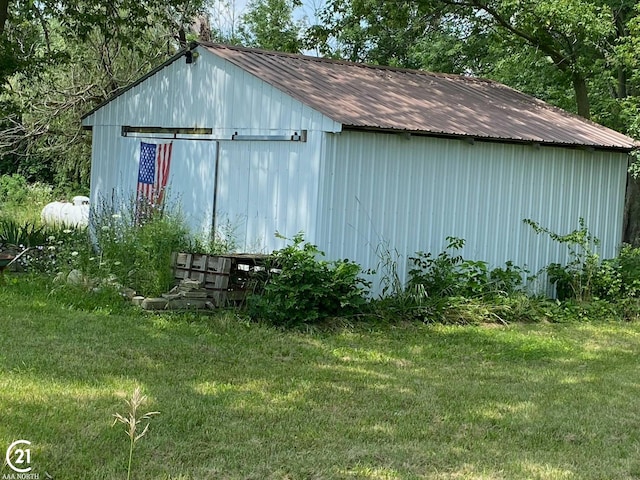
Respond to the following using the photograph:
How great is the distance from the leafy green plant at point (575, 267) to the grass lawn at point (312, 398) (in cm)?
189

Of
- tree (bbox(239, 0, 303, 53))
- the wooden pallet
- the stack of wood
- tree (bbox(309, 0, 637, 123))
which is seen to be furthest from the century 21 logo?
tree (bbox(239, 0, 303, 53))

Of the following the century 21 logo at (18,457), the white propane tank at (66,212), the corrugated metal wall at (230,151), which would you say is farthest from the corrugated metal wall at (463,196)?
the white propane tank at (66,212)

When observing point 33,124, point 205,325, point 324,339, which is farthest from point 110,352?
point 33,124

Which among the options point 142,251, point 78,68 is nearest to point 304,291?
point 142,251

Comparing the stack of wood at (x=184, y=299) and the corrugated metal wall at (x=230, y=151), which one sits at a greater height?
the corrugated metal wall at (x=230, y=151)


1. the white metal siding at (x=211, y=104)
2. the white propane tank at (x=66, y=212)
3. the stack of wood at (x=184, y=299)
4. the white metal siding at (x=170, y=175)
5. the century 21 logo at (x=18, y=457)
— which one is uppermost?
the white metal siding at (x=211, y=104)

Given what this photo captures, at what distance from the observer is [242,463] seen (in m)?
5.48

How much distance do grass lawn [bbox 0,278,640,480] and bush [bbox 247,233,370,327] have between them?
10.3 inches

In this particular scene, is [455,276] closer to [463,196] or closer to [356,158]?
[463,196]

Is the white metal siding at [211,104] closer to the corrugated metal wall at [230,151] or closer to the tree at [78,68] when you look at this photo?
the corrugated metal wall at [230,151]

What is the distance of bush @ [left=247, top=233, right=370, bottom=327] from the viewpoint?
10.0 meters

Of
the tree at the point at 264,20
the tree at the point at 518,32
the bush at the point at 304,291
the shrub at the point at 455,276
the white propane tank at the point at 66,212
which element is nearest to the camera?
the bush at the point at 304,291

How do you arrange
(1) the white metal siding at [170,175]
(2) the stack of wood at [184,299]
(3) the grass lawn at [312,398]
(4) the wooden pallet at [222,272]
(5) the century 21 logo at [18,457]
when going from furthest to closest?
(1) the white metal siding at [170,175] < (4) the wooden pallet at [222,272] < (2) the stack of wood at [184,299] < (3) the grass lawn at [312,398] < (5) the century 21 logo at [18,457]

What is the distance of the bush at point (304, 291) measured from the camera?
32.9ft
